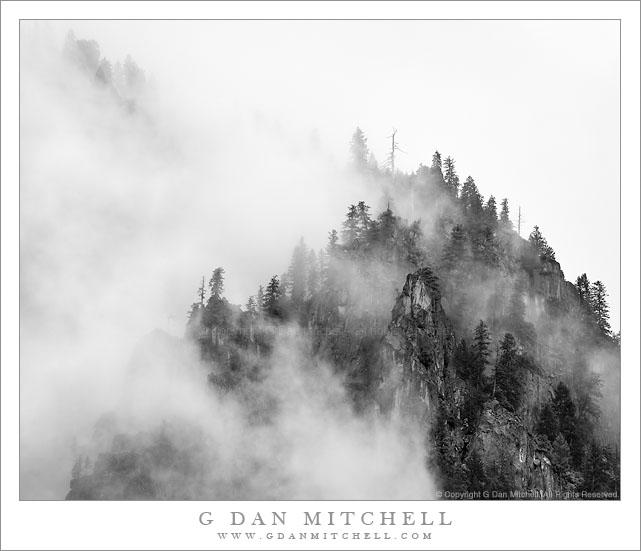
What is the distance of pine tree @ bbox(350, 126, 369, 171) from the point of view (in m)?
105

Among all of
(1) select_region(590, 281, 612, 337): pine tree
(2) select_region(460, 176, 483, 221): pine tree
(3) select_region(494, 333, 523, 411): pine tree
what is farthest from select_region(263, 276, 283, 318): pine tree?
(1) select_region(590, 281, 612, 337): pine tree

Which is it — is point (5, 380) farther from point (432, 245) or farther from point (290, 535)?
point (432, 245)

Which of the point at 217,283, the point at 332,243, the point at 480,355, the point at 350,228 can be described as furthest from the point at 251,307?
the point at 480,355

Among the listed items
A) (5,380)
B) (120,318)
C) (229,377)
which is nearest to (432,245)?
(229,377)

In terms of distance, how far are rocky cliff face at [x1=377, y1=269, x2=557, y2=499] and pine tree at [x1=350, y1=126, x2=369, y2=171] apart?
93.6 ft

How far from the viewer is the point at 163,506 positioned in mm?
57156

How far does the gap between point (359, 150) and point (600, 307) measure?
35.9 m

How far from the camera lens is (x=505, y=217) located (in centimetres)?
9862

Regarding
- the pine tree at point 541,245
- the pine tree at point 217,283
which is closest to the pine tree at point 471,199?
the pine tree at point 541,245

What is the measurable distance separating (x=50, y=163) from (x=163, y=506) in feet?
125

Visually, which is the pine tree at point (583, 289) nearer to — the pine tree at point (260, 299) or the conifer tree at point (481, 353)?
the conifer tree at point (481, 353)

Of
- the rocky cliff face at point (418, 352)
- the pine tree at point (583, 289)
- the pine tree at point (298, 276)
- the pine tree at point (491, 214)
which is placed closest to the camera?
the rocky cliff face at point (418, 352)

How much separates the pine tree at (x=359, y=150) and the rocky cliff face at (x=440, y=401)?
28527mm

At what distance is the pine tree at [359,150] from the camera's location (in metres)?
105
